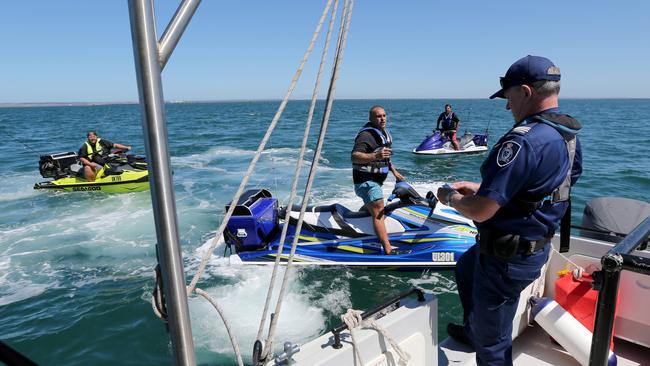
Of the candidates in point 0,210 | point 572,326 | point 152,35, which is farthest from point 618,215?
point 0,210

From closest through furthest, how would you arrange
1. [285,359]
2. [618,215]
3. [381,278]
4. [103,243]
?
[285,359]
[618,215]
[381,278]
[103,243]

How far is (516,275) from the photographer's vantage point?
203 cm

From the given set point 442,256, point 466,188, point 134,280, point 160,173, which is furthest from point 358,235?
point 160,173

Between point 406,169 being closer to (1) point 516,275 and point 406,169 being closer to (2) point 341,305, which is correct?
(2) point 341,305

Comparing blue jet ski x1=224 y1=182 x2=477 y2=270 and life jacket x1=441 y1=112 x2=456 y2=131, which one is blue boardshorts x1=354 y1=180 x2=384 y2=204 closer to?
blue jet ski x1=224 y1=182 x2=477 y2=270

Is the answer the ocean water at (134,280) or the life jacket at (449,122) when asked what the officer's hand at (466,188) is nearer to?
the ocean water at (134,280)

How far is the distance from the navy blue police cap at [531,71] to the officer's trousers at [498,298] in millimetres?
805

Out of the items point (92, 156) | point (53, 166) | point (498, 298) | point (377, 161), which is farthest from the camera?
point (92, 156)

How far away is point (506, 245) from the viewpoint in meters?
1.97

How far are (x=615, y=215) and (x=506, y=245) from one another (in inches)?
102

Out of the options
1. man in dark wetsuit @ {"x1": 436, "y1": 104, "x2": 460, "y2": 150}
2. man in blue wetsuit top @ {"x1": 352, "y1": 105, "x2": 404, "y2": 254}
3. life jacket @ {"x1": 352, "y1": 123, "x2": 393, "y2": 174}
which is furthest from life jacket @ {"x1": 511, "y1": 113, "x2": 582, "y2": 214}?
man in dark wetsuit @ {"x1": 436, "y1": 104, "x2": 460, "y2": 150}

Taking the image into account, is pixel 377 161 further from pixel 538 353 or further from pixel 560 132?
pixel 560 132

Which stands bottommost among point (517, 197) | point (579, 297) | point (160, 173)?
point (579, 297)

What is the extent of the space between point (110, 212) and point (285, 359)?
28.7 ft
